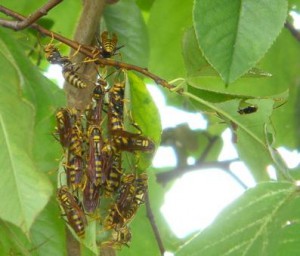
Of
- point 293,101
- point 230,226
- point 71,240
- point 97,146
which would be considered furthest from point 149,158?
point 293,101

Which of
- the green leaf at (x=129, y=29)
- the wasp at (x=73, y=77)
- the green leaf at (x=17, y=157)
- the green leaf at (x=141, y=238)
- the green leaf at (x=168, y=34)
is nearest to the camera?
the green leaf at (x=17, y=157)

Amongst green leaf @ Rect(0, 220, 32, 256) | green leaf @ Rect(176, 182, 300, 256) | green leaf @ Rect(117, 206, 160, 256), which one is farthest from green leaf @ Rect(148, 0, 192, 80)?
green leaf @ Rect(176, 182, 300, 256)

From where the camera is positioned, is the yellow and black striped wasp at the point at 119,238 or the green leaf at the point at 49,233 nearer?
the green leaf at the point at 49,233

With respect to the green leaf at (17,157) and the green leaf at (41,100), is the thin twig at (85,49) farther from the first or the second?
the green leaf at (17,157)

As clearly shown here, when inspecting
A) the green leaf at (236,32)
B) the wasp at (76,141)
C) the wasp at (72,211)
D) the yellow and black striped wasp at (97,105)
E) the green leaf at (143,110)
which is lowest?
the wasp at (72,211)

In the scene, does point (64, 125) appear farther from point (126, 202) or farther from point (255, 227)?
point (255, 227)

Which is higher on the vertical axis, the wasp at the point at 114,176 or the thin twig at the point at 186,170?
the wasp at the point at 114,176

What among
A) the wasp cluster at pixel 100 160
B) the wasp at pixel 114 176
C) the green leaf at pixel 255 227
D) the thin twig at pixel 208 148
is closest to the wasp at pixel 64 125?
the wasp cluster at pixel 100 160
